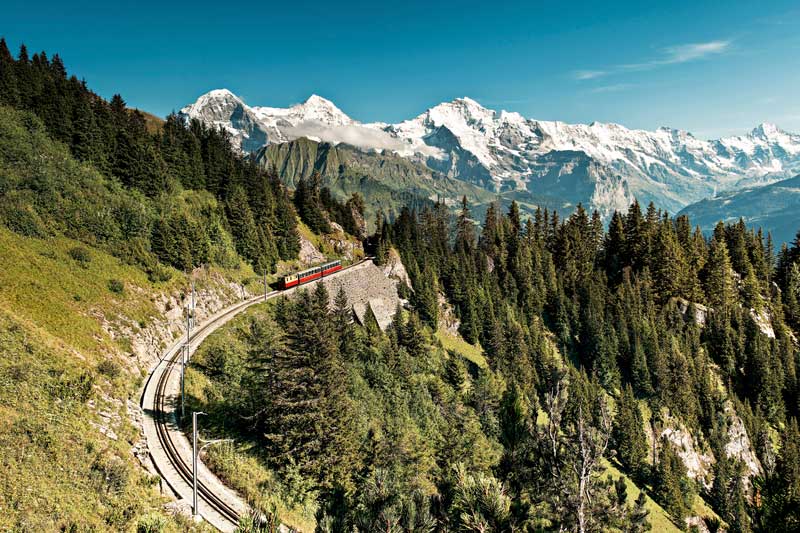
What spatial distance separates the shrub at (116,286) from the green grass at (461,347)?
46.6 meters

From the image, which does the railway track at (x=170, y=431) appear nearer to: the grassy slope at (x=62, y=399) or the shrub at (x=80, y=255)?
the grassy slope at (x=62, y=399)

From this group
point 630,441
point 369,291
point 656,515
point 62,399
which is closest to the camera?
point 62,399

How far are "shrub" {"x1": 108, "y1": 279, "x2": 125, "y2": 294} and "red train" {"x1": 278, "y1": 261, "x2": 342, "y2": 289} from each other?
27.8 meters

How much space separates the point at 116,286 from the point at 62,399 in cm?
2185

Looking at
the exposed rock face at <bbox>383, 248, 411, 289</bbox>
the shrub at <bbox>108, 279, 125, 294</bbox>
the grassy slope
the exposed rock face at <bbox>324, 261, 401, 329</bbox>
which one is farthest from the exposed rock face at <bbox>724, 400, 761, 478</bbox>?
the shrub at <bbox>108, 279, 125, 294</bbox>

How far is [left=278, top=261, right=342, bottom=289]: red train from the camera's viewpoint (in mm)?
71312

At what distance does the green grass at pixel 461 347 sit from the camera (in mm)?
72438

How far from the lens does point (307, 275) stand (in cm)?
7438

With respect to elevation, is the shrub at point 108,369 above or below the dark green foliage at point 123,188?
below

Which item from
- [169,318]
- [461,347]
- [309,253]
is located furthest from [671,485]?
[309,253]

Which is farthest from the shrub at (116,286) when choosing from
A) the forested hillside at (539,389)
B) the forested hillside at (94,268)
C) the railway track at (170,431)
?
the forested hillside at (539,389)

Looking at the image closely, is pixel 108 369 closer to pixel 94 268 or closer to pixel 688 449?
pixel 94 268

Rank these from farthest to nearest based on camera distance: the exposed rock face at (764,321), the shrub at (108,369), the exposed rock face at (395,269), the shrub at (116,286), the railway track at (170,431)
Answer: the exposed rock face at (764,321), the exposed rock face at (395,269), the shrub at (116,286), the shrub at (108,369), the railway track at (170,431)

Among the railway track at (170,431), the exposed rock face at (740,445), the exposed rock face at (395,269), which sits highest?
the exposed rock face at (395,269)
